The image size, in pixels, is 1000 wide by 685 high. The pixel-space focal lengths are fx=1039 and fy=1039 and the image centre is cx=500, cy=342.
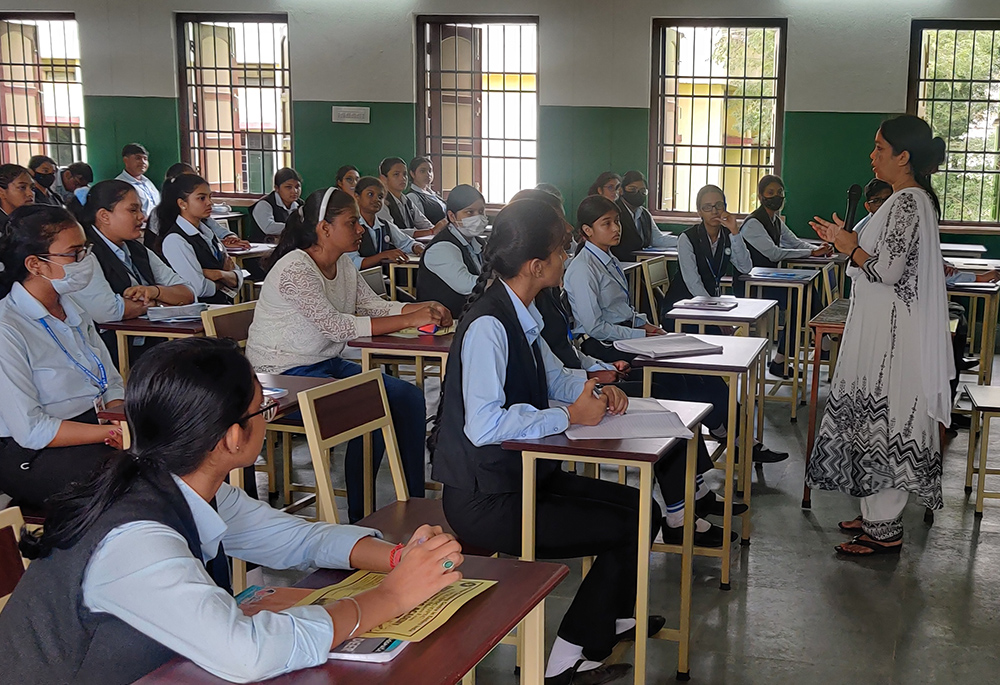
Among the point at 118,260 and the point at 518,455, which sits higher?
the point at 118,260

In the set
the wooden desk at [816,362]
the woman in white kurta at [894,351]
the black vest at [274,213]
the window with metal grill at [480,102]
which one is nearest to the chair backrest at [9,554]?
the woman in white kurta at [894,351]

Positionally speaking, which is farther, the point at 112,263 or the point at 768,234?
the point at 768,234

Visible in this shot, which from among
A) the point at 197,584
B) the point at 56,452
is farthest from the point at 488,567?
the point at 56,452

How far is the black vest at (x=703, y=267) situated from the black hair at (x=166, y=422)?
439 centimetres

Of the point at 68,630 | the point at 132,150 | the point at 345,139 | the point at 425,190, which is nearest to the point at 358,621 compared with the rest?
the point at 68,630

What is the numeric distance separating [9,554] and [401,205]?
7204mm

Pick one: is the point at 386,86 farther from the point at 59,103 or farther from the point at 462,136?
the point at 59,103

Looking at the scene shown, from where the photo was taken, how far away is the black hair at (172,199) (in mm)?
5145

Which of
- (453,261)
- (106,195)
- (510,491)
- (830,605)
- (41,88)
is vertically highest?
(41,88)

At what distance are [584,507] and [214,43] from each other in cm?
865

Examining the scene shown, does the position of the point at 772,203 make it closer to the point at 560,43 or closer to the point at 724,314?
the point at 560,43

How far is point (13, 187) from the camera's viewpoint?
6.61 m

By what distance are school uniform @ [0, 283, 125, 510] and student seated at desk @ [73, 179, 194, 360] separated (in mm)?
1018

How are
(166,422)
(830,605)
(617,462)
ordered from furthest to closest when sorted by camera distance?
(830,605), (617,462), (166,422)
